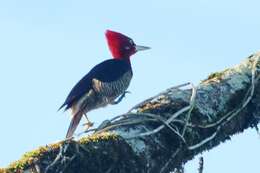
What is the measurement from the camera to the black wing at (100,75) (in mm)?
7570

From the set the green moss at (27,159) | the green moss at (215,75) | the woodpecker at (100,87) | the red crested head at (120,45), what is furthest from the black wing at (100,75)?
the green moss at (27,159)

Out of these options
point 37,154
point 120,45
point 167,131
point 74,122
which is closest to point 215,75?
point 167,131

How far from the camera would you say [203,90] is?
4.33 metres

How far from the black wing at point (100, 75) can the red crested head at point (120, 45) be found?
0.39 metres

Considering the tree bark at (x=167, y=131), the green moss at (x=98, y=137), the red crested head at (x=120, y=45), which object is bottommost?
the red crested head at (x=120, y=45)

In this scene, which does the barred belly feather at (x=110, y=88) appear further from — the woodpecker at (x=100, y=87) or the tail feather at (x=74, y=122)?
the tail feather at (x=74, y=122)

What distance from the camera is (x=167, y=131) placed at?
156 inches

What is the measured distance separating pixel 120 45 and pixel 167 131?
5185 millimetres

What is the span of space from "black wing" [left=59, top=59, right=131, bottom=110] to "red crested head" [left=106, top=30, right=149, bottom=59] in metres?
0.39

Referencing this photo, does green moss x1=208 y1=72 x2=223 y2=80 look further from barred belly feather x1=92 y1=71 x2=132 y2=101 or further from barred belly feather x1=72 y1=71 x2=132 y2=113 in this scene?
barred belly feather x1=92 y1=71 x2=132 y2=101

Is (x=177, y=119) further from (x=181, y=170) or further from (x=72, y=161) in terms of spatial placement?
(x=72, y=161)

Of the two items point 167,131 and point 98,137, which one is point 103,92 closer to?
point 167,131

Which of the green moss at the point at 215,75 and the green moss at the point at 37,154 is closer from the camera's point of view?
the green moss at the point at 37,154

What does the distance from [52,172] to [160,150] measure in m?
0.56
